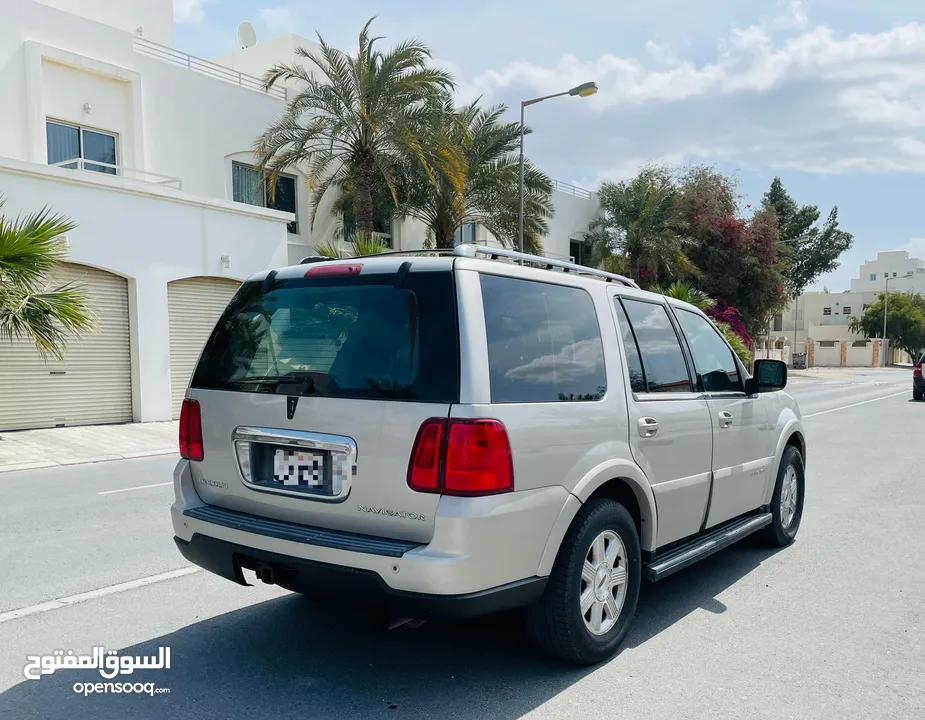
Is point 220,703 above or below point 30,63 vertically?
below

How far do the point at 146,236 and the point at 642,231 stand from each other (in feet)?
76.6

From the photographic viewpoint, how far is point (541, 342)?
3.61 metres

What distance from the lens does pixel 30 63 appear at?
1661 centimetres

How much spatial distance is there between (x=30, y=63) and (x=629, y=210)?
24.7m

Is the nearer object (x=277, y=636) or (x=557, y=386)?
(x=557, y=386)

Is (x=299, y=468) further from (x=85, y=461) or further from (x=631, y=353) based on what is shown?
(x=85, y=461)

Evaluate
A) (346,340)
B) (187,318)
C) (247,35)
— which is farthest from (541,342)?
(247,35)

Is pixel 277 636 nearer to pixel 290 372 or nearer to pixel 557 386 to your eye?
pixel 290 372

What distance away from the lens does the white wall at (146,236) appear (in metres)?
14.8

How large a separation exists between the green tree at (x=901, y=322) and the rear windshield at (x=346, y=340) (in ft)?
279

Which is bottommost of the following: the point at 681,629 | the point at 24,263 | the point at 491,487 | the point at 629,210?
the point at 681,629

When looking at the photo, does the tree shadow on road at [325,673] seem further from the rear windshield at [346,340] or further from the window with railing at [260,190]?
the window with railing at [260,190]

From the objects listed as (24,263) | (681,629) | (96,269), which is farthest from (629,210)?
(681,629)

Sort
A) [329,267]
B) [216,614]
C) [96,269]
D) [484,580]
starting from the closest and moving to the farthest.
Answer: [484,580] → [329,267] → [216,614] → [96,269]
